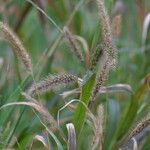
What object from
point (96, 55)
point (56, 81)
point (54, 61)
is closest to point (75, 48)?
point (96, 55)

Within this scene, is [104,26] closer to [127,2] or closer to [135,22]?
[135,22]

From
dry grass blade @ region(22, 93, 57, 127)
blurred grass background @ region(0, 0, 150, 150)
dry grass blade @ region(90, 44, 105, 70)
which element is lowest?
blurred grass background @ region(0, 0, 150, 150)

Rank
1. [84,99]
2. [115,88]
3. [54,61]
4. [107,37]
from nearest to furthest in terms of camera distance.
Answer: [107,37]
[84,99]
[115,88]
[54,61]

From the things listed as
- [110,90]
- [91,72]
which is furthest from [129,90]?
[91,72]

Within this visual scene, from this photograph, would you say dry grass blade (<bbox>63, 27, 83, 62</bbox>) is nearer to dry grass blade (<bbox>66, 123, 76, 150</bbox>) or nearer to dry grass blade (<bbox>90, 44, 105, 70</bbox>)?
dry grass blade (<bbox>90, 44, 105, 70</bbox>)

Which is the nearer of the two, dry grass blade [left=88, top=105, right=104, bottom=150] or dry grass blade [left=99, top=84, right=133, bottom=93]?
dry grass blade [left=88, top=105, right=104, bottom=150]

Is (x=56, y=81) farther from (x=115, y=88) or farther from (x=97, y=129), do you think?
(x=115, y=88)

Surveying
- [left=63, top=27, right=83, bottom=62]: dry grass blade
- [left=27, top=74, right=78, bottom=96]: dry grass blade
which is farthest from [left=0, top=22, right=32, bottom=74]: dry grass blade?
[left=63, top=27, right=83, bottom=62]: dry grass blade

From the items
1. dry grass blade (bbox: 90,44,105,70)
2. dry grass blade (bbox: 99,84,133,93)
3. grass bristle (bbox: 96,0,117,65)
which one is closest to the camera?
grass bristle (bbox: 96,0,117,65)
